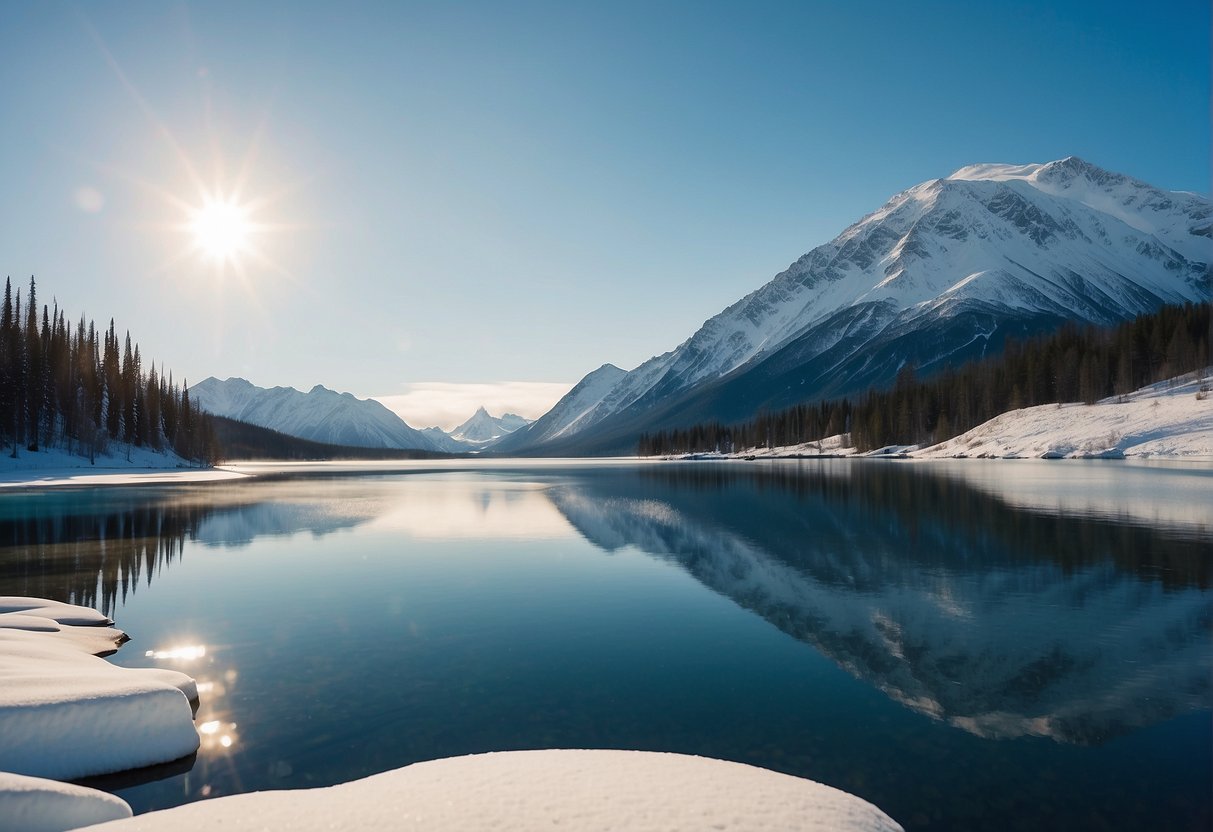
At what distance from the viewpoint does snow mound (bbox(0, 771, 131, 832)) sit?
7340 millimetres

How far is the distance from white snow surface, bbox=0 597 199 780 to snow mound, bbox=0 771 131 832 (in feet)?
7.22

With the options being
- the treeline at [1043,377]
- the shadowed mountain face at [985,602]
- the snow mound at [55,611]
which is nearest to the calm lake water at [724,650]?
the shadowed mountain face at [985,602]

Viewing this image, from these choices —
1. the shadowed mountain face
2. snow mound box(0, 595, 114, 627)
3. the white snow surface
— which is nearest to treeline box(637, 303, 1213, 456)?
the shadowed mountain face

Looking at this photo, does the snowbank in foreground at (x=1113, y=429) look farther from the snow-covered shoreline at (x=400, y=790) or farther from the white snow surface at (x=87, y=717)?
the white snow surface at (x=87, y=717)

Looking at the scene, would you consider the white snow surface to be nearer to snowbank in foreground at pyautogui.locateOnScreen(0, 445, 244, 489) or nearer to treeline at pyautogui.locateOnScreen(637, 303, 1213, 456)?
snowbank in foreground at pyautogui.locateOnScreen(0, 445, 244, 489)

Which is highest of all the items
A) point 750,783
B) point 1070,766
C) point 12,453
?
point 12,453

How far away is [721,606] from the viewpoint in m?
20.5

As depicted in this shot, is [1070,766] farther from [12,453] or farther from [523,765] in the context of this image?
[12,453]

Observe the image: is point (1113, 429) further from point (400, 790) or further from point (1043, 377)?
point (400, 790)

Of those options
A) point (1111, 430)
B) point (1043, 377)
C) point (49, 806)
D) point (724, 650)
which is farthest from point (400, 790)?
point (1043, 377)

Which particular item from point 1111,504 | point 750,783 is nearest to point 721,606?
point 750,783

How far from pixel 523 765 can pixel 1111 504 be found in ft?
154

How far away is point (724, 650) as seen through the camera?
632 inches

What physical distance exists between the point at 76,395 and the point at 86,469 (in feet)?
55.5
